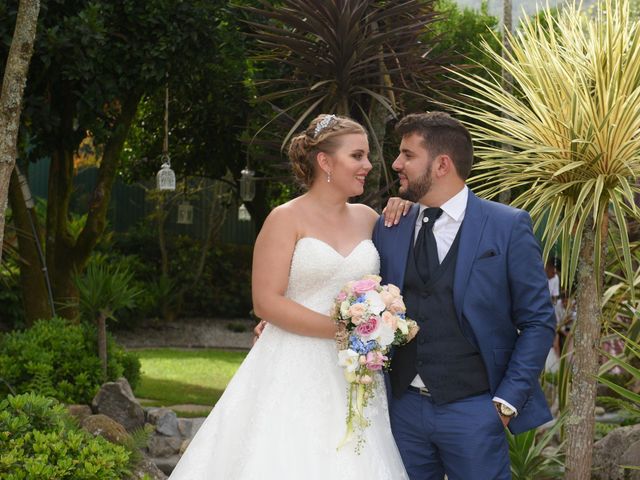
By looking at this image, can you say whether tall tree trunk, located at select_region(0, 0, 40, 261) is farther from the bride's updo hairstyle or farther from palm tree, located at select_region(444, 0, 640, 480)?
palm tree, located at select_region(444, 0, 640, 480)

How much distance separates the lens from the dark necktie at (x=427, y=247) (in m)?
3.69

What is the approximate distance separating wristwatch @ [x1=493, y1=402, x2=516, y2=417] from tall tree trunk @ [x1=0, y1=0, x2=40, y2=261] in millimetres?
2720

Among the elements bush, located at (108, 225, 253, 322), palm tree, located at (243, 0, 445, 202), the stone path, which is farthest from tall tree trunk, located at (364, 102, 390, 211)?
bush, located at (108, 225, 253, 322)

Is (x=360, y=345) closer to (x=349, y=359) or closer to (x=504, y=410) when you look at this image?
(x=349, y=359)

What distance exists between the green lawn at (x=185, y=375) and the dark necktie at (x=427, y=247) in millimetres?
6213

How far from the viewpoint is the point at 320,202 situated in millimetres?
4180

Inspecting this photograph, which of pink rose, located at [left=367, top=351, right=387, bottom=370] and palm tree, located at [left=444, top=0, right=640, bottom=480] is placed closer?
pink rose, located at [left=367, top=351, right=387, bottom=370]

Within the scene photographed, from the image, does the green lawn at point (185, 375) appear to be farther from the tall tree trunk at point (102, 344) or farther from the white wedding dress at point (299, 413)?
the white wedding dress at point (299, 413)

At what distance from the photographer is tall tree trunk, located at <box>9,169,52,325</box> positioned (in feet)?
33.0

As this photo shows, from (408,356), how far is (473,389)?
275mm

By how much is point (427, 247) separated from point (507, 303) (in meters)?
0.35

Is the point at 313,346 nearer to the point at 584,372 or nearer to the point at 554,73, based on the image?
the point at 584,372

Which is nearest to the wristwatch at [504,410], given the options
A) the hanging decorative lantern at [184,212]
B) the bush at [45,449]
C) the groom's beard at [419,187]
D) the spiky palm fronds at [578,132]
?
the groom's beard at [419,187]

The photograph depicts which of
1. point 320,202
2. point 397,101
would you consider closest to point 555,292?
point 397,101
